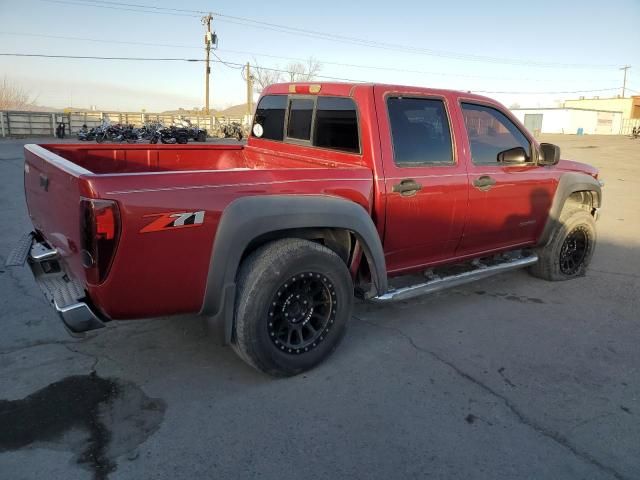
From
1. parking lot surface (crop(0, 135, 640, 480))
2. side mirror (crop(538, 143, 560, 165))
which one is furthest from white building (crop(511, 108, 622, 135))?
parking lot surface (crop(0, 135, 640, 480))

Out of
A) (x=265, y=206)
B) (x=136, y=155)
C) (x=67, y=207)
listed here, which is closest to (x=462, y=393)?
(x=265, y=206)

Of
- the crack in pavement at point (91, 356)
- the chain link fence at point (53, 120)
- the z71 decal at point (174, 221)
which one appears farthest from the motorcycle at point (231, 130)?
the z71 decal at point (174, 221)

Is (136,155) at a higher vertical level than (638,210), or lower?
higher

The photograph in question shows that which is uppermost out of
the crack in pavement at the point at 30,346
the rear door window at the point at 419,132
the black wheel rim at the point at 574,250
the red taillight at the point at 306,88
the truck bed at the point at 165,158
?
the red taillight at the point at 306,88

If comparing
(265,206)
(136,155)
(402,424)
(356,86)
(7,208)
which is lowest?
(402,424)

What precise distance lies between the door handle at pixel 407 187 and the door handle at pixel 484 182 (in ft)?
2.28

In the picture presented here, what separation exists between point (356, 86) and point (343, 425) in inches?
94.2

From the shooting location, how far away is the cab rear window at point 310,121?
3803mm

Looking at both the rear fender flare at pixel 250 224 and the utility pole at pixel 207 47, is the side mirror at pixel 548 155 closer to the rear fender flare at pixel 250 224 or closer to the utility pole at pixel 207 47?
the rear fender flare at pixel 250 224

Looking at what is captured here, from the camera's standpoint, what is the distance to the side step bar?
3775 mm

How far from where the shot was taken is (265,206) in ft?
9.87

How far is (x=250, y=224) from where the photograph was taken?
9.67ft

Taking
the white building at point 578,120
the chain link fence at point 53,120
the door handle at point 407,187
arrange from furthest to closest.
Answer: the white building at point 578,120
the chain link fence at point 53,120
the door handle at point 407,187

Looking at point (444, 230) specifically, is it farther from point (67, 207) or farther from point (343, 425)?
point (67, 207)
